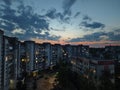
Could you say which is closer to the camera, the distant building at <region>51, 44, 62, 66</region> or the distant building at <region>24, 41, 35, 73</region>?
the distant building at <region>24, 41, 35, 73</region>

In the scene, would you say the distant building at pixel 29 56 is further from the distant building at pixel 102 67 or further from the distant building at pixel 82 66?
the distant building at pixel 102 67

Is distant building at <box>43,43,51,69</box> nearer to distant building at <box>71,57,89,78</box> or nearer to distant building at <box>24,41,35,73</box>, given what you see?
distant building at <box>24,41,35,73</box>

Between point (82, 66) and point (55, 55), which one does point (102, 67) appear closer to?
point (82, 66)

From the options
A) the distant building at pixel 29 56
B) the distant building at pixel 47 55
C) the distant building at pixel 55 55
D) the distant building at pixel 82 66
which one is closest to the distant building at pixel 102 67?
the distant building at pixel 82 66

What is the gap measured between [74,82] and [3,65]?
1928cm

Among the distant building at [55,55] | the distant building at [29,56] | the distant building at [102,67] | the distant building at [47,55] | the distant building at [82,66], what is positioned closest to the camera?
the distant building at [102,67]

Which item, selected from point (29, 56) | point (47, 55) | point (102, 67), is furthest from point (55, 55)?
point (102, 67)

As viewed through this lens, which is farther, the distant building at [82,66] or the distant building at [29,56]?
the distant building at [29,56]

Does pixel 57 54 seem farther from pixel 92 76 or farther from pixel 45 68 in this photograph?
pixel 92 76

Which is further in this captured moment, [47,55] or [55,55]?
[55,55]

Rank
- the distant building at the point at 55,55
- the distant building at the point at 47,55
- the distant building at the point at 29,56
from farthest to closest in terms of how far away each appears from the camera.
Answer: the distant building at the point at 55,55 → the distant building at the point at 47,55 → the distant building at the point at 29,56

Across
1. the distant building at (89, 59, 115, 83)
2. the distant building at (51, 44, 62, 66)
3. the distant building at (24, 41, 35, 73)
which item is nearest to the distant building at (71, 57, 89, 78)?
the distant building at (89, 59, 115, 83)

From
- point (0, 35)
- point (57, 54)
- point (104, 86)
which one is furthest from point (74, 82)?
point (57, 54)

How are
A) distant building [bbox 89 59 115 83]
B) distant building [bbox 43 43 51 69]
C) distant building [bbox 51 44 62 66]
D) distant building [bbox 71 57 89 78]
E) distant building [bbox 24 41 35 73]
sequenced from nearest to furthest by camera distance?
distant building [bbox 89 59 115 83] → distant building [bbox 71 57 89 78] → distant building [bbox 24 41 35 73] → distant building [bbox 43 43 51 69] → distant building [bbox 51 44 62 66]
